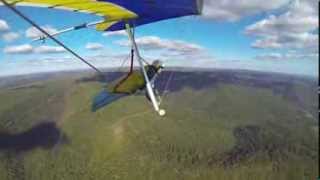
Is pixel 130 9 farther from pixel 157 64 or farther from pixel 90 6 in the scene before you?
pixel 157 64

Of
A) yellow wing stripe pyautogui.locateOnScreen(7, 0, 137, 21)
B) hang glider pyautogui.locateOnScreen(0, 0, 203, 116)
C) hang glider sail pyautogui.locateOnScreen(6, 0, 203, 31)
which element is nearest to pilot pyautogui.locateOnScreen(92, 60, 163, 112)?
hang glider pyautogui.locateOnScreen(0, 0, 203, 116)

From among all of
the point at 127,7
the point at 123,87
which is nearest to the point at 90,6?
the point at 127,7

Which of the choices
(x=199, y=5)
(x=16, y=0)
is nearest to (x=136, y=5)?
(x=199, y=5)

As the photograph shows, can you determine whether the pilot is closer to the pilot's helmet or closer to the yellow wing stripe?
the pilot's helmet

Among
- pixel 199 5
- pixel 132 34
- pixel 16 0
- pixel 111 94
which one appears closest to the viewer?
pixel 16 0

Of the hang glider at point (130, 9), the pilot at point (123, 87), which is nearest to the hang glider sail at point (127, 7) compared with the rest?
→ the hang glider at point (130, 9)

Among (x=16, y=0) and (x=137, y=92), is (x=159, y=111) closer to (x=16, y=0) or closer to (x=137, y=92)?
(x=137, y=92)

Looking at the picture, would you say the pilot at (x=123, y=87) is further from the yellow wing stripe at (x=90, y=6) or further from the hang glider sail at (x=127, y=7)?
the yellow wing stripe at (x=90, y=6)

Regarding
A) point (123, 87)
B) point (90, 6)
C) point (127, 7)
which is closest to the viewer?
point (90, 6)
